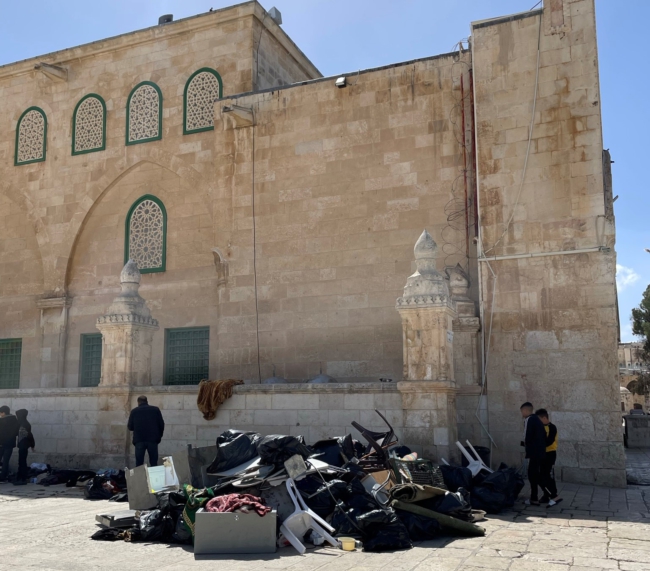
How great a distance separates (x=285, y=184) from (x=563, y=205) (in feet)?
17.5

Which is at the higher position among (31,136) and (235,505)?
(31,136)

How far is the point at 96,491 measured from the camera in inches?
372

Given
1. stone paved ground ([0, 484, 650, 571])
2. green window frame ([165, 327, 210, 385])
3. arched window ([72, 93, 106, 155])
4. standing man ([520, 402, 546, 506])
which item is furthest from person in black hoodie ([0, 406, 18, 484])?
standing man ([520, 402, 546, 506])

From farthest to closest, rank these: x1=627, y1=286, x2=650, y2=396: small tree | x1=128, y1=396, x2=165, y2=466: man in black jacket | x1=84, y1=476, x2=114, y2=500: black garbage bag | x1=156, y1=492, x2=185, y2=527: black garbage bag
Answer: x1=627, y1=286, x2=650, y2=396: small tree < x1=128, y1=396, x2=165, y2=466: man in black jacket < x1=84, y1=476, x2=114, y2=500: black garbage bag < x1=156, y1=492, x2=185, y2=527: black garbage bag

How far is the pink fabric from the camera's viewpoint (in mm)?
6230

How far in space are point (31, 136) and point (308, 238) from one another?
8.08 m

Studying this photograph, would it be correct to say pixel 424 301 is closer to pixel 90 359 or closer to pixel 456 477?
pixel 456 477

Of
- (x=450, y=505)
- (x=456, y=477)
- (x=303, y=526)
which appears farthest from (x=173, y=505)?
(x=456, y=477)

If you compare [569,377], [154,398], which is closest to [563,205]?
[569,377]

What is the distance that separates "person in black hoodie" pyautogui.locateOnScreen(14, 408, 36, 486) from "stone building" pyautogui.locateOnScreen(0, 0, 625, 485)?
48 cm

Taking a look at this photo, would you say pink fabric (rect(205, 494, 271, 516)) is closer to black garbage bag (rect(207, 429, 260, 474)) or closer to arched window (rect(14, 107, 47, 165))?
black garbage bag (rect(207, 429, 260, 474))

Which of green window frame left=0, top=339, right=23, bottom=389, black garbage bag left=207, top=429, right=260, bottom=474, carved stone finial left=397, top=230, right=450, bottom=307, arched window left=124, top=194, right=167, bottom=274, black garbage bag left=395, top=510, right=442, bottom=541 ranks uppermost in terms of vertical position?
arched window left=124, top=194, right=167, bottom=274

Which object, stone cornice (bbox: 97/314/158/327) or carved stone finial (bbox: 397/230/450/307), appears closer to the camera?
carved stone finial (bbox: 397/230/450/307)

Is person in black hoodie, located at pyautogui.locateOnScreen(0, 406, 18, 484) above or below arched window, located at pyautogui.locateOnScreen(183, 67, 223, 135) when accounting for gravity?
below
